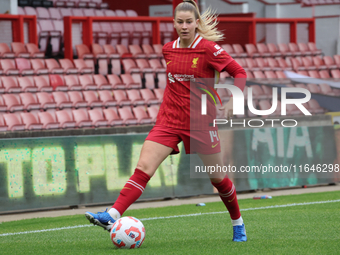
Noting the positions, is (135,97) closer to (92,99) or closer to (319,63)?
(92,99)

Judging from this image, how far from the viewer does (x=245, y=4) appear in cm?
2397

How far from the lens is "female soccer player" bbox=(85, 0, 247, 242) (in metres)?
4.08

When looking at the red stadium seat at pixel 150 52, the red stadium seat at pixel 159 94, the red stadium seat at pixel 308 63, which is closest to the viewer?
the red stadium seat at pixel 159 94

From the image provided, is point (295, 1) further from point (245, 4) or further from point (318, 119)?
point (318, 119)

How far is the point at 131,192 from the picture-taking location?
4.03m

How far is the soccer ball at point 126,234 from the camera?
396cm

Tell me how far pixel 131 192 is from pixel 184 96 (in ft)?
2.92

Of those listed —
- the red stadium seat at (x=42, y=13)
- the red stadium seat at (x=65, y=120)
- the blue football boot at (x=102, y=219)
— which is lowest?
the red stadium seat at (x=65, y=120)

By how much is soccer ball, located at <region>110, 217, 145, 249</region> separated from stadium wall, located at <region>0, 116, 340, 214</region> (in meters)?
4.52

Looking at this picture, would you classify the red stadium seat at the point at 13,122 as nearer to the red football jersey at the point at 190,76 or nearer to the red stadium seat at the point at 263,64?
the red football jersey at the point at 190,76

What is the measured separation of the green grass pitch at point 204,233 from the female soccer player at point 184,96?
56 centimetres

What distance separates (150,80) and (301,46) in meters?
7.82

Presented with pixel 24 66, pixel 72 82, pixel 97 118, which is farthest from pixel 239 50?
pixel 24 66

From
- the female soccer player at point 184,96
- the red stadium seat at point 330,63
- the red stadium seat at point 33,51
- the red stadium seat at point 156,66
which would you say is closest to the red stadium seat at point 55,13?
the red stadium seat at point 33,51
